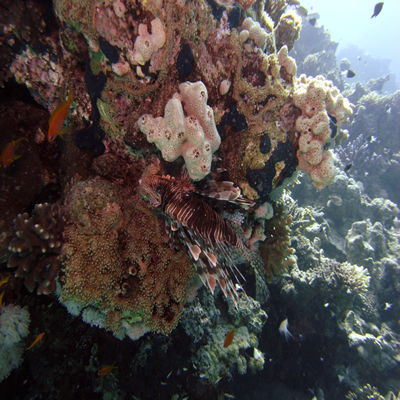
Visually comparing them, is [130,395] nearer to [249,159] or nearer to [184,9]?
[249,159]

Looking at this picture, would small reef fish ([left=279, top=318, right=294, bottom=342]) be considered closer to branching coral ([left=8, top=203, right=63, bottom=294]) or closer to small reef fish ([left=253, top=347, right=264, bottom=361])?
small reef fish ([left=253, top=347, right=264, bottom=361])

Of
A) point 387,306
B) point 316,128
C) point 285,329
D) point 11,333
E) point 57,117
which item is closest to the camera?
point 57,117

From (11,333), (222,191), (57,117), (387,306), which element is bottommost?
(11,333)

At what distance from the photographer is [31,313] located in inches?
109

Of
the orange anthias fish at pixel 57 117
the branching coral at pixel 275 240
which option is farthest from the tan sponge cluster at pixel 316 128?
the orange anthias fish at pixel 57 117

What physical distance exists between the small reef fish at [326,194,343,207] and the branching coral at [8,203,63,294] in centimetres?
906

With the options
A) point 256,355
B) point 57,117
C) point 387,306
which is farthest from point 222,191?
point 387,306

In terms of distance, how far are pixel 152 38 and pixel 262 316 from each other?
5.33 metres

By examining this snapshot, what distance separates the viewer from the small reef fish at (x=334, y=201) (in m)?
8.40

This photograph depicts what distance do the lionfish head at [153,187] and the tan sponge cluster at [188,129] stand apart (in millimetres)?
278

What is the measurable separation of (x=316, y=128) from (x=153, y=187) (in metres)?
1.82

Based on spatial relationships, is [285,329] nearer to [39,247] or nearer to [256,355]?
[256,355]

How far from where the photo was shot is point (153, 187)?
2115mm

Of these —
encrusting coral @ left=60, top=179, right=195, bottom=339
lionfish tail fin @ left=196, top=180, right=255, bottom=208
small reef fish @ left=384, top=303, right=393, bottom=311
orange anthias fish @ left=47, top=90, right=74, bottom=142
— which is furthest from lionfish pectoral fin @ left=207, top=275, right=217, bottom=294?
small reef fish @ left=384, top=303, right=393, bottom=311
